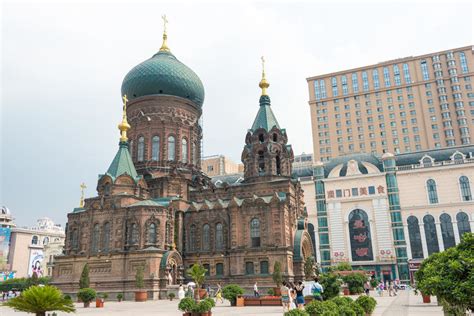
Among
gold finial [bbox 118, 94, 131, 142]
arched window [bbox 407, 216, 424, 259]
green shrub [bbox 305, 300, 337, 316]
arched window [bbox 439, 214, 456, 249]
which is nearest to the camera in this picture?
green shrub [bbox 305, 300, 337, 316]

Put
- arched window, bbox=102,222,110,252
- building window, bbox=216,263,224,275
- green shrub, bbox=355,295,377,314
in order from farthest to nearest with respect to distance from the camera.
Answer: building window, bbox=216,263,224,275, arched window, bbox=102,222,110,252, green shrub, bbox=355,295,377,314

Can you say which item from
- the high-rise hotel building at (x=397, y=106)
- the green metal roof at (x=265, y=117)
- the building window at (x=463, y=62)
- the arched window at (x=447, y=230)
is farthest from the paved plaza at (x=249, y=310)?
the building window at (x=463, y=62)

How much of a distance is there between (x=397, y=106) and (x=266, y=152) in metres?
50.3

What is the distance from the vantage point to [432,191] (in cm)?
5534

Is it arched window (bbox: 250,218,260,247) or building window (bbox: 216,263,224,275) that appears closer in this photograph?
arched window (bbox: 250,218,260,247)

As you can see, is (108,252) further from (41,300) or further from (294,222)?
(41,300)

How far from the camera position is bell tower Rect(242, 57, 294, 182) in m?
39.1

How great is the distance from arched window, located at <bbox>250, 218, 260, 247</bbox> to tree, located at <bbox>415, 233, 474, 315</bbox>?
25.9m

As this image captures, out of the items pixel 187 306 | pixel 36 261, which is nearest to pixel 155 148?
pixel 187 306

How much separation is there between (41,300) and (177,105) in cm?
3555

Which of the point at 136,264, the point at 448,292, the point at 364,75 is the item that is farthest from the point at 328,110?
the point at 448,292

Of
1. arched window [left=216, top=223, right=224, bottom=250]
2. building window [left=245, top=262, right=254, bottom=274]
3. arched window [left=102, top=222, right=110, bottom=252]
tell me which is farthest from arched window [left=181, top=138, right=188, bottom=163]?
building window [left=245, top=262, right=254, bottom=274]

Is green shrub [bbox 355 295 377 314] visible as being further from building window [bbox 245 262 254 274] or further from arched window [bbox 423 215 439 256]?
arched window [bbox 423 215 439 256]

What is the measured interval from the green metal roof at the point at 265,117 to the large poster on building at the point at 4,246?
6495 centimetres
